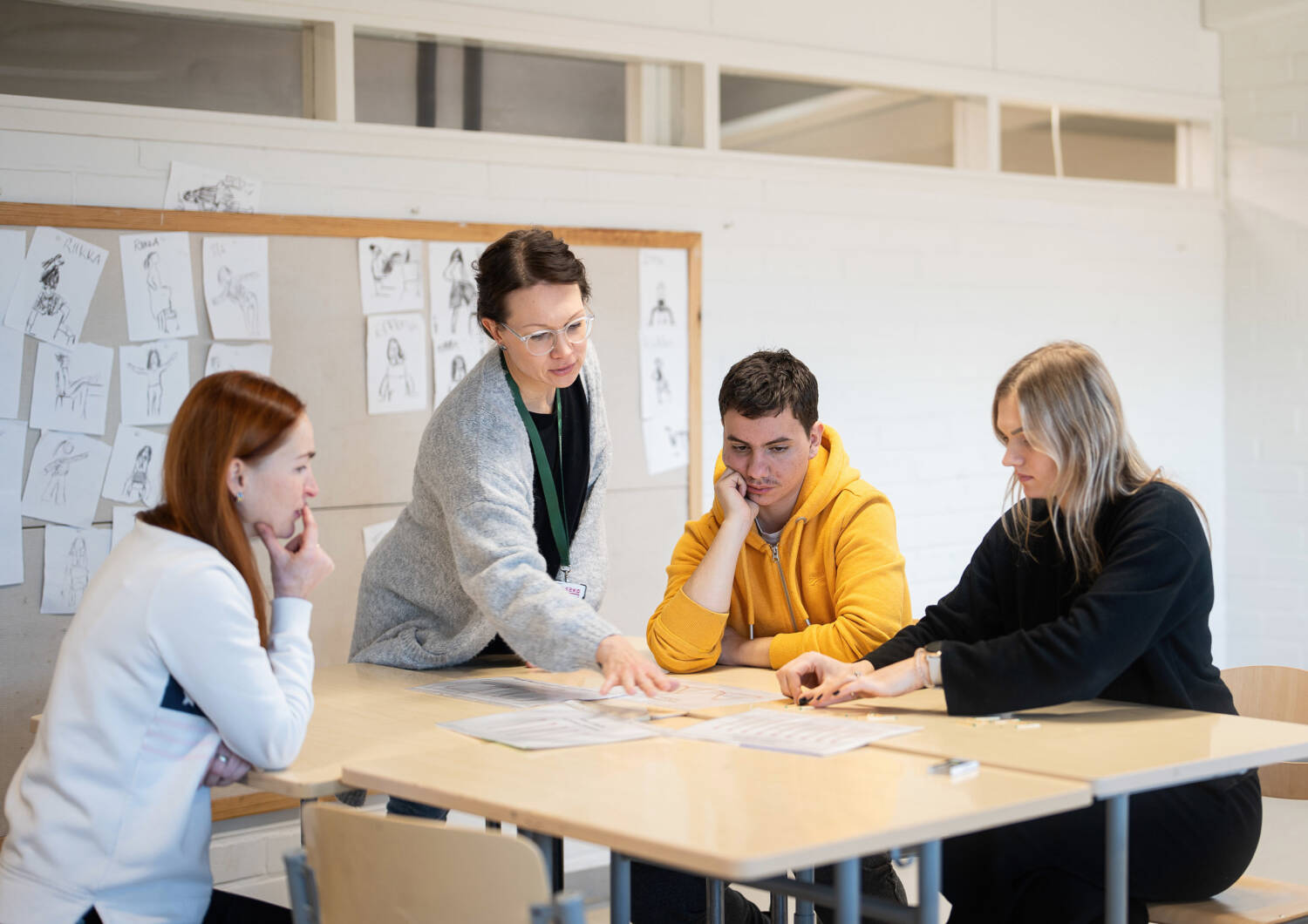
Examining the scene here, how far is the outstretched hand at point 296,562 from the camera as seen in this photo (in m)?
1.97

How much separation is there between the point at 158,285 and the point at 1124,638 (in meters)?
2.27

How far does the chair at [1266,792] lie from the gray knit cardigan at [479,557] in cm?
96

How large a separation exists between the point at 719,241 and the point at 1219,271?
2.26 meters

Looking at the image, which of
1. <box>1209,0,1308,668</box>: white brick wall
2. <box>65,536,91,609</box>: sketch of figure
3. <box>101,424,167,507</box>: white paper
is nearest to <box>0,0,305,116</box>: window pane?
<box>101,424,167,507</box>: white paper

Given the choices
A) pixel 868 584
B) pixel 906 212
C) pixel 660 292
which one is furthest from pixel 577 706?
pixel 906 212

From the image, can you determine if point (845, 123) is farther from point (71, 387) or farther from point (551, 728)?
point (551, 728)

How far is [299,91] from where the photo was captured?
11.1ft

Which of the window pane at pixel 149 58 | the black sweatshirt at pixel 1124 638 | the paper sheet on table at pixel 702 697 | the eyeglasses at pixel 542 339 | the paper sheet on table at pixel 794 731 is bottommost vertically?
the paper sheet on table at pixel 702 697

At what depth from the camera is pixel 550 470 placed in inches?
96.7

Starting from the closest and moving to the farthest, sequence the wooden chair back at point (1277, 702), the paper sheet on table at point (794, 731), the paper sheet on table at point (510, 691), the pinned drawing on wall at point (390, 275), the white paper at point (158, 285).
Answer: the paper sheet on table at point (794, 731) < the paper sheet on table at point (510, 691) < the wooden chair back at point (1277, 702) < the white paper at point (158, 285) < the pinned drawing on wall at point (390, 275)

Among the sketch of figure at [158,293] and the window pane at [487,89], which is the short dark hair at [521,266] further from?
the window pane at [487,89]

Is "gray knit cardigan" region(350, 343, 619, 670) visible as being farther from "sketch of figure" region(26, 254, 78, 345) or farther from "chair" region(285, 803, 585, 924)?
"sketch of figure" region(26, 254, 78, 345)

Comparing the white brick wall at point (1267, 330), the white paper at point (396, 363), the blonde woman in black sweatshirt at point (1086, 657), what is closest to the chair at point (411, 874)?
the blonde woman in black sweatshirt at point (1086, 657)

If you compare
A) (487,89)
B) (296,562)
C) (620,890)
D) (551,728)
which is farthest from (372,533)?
(620,890)
